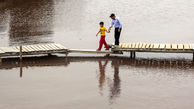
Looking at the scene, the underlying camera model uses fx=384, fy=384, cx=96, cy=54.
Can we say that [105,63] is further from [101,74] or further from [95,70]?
[101,74]

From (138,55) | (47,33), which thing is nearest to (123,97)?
(138,55)

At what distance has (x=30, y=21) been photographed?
103ft

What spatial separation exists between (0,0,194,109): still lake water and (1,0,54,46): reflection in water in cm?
6

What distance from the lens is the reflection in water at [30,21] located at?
24305 millimetres

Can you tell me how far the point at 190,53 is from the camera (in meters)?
19.5

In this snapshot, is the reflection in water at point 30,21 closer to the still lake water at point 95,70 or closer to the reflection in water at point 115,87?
the still lake water at point 95,70

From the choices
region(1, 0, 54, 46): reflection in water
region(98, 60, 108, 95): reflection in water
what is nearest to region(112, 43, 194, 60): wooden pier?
region(98, 60, 108, 95): reflection in water

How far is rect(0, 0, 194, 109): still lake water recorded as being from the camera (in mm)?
12859

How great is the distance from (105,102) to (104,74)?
3652 millimetres

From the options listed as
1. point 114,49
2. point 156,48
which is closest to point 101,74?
point 114,49

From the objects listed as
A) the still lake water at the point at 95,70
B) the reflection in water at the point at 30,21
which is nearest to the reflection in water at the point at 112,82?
the still lake water at the point at 95,70

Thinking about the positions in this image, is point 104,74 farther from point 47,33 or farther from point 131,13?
point 131,13

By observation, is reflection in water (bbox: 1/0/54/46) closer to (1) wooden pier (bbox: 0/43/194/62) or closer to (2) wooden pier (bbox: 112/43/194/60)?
(1) wooden pier (bbox: 0/43/194/62)

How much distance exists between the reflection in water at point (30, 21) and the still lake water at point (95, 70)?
2.5 inches
